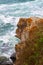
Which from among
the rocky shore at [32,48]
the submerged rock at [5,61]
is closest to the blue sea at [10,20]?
the submerged rock at [5,61]

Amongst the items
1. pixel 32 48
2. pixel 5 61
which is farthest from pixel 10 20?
pixel 32 48

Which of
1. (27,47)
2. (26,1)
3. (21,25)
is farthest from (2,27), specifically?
(27,47)

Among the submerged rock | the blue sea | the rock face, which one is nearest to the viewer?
the rock face

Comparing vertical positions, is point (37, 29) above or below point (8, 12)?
above

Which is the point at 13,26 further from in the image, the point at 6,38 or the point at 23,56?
the point at 23,56

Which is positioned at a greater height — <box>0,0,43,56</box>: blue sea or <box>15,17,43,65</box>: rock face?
<box>15,17,43,65</box>: rock face

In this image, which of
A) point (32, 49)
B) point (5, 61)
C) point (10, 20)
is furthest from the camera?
point (10, 20)

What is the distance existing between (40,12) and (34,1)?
23.3ft

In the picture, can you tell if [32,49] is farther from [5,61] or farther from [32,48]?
[5,61]

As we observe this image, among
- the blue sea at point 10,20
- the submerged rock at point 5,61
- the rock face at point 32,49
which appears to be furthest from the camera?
the blue sea at point 10,20

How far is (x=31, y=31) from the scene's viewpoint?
9.21 m

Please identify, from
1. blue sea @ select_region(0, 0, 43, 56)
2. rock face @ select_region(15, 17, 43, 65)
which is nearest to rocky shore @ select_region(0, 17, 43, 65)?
rock face @ select_region(15, 17, 43, 65)

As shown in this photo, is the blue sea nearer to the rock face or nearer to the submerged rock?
the submerged rock

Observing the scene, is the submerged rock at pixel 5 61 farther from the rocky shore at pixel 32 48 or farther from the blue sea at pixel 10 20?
the blue sea at pixel 10 20
